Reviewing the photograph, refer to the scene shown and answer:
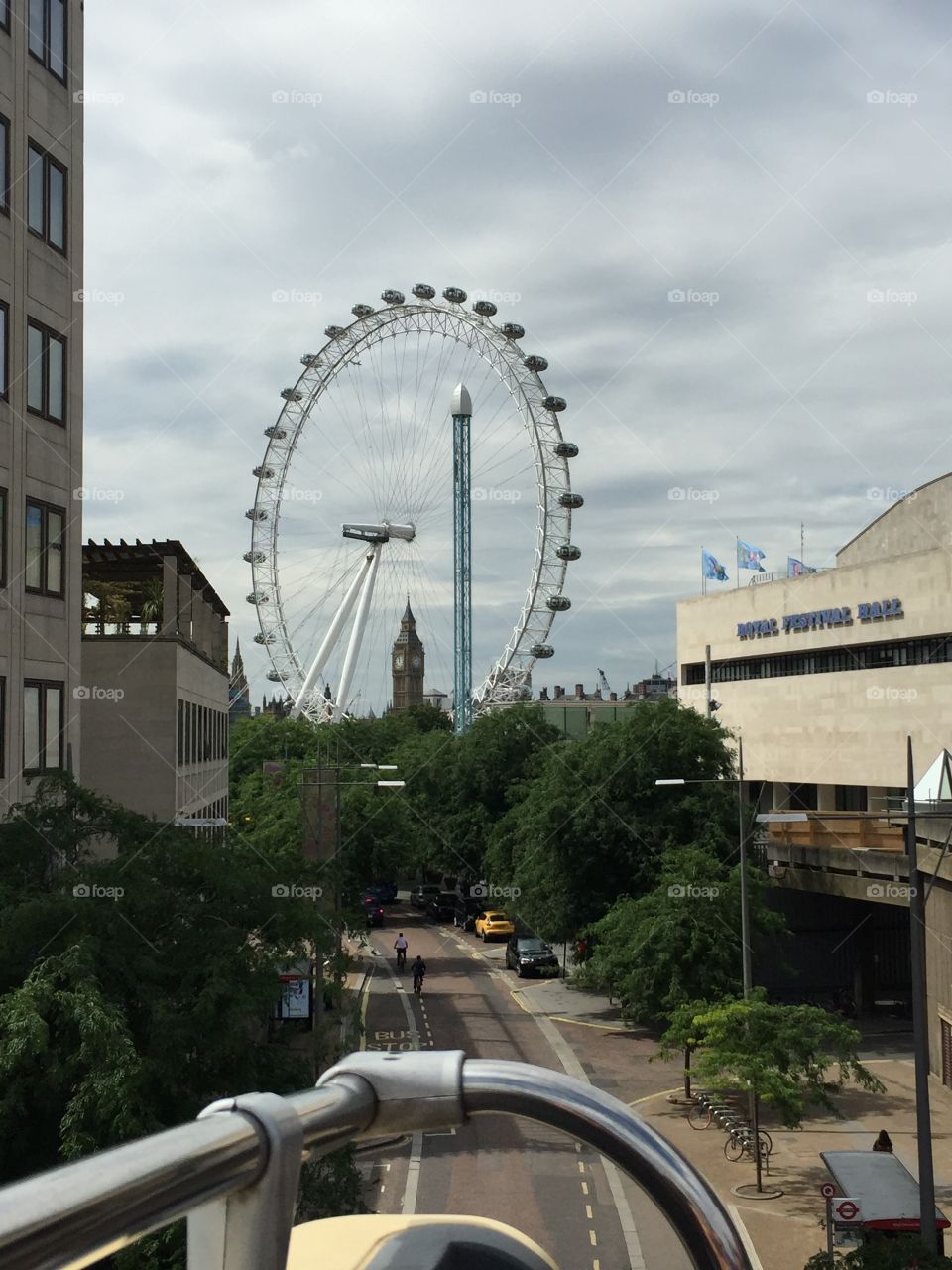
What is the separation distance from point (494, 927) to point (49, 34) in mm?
47120

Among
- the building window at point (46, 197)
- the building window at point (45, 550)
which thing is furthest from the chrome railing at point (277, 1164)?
the building window at point (46, 197)

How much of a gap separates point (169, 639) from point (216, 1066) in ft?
58.8

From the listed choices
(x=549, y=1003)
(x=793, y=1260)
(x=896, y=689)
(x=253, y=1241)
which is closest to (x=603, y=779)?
(x=549, y=1003)

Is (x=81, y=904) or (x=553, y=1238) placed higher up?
(x=81, y=904)

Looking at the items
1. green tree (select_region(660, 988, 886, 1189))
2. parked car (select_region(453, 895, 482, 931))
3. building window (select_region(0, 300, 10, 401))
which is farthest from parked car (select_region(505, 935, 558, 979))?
building window (select_region(0, 300, 10, 401))

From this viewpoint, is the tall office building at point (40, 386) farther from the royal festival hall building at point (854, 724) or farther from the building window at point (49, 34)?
the royal festival hall building at point (854, 724)

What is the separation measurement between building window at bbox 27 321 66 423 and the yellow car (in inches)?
1708

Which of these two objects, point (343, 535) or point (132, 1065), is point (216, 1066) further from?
point (343, 535)

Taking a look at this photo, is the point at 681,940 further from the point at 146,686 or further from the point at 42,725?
the point at 42,725

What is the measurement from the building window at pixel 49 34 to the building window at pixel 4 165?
1038mm

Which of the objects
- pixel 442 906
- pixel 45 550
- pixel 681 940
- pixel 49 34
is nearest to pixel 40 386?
pixel 45 550

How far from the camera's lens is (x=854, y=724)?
5003 cm

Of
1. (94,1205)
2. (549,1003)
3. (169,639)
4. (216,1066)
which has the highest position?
(169,639)

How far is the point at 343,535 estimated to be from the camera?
255ft
